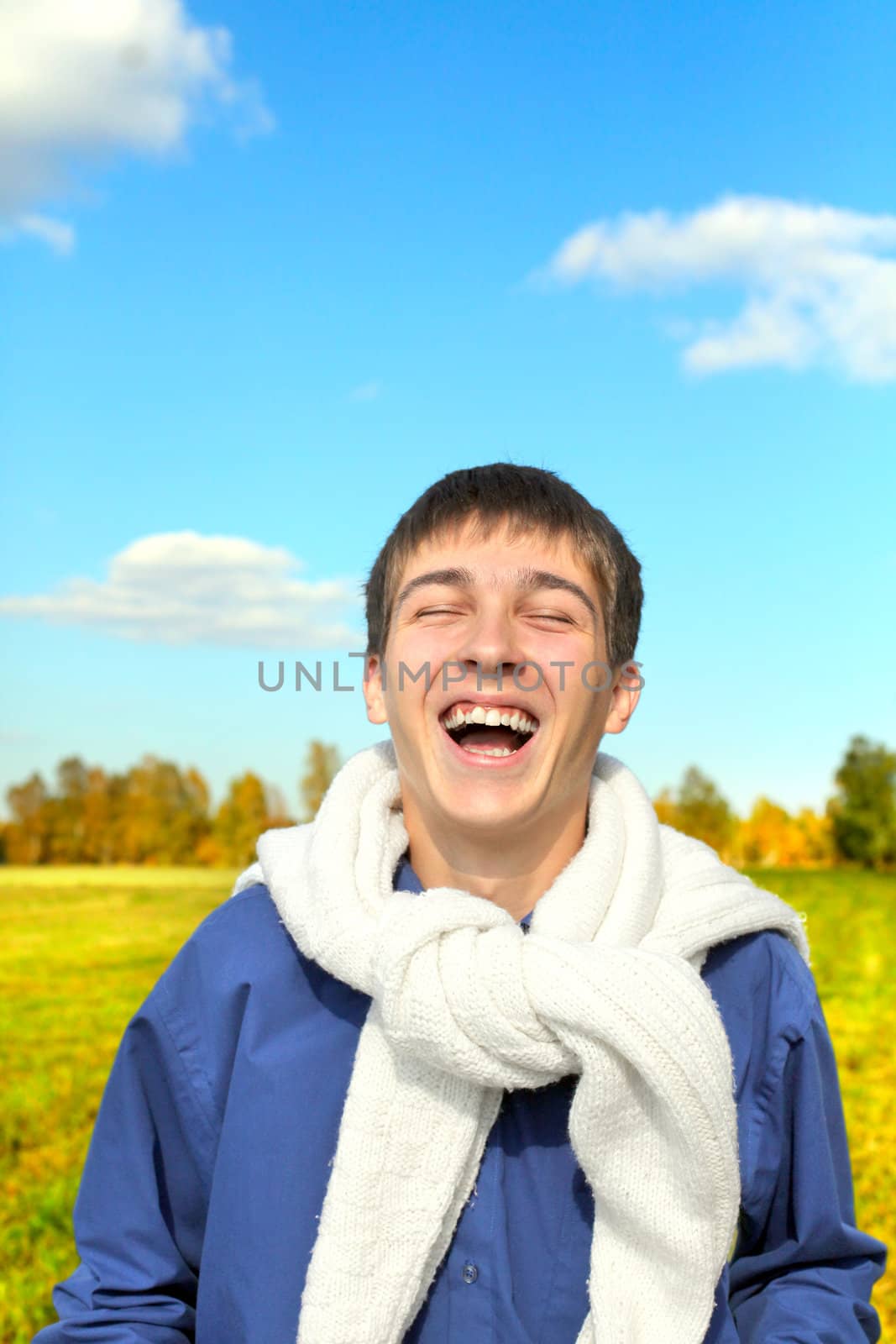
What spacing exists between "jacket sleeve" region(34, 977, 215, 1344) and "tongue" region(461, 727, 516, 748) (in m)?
0.83

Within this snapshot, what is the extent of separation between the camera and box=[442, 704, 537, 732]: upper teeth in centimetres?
227

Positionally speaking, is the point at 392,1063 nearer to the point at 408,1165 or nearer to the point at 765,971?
the point at 408,1165

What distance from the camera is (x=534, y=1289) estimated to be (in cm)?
204

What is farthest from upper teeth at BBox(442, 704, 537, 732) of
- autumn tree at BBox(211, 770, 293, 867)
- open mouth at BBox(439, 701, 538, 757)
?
autumn tree at BBox(211, 770, 293, 867)

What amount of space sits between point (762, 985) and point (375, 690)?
3.55 feet

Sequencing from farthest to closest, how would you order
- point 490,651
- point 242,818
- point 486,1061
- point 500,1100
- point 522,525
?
1. point 242,818
2. point 522,525
3. point 490,651
4. point 500,1100
5. point 486,1061

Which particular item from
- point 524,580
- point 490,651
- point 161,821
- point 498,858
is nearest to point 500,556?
point 524,580

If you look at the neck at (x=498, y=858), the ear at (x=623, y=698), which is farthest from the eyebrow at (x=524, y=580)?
the neck at (x=498, y=858)

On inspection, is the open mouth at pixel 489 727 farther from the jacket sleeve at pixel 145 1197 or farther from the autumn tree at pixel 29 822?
the autumn tree at pixel 29 822

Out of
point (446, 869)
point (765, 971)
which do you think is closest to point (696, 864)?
point (765, 971)

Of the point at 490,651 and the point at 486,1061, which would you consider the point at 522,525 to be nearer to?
the point at 490,651

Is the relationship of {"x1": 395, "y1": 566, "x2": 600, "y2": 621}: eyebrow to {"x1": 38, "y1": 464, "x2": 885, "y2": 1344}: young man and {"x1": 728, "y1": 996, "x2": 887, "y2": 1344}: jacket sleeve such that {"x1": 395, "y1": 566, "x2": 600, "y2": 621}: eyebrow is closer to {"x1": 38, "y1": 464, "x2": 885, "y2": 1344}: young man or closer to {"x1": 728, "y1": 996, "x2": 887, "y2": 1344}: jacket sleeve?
{"x1": 38, "y1": 464, "x2": 885, "y2": 1344}: young man

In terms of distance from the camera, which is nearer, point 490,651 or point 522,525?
point 490,651

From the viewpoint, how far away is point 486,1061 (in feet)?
6.53
